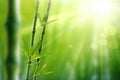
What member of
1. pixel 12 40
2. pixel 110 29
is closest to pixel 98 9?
pixel 110 29

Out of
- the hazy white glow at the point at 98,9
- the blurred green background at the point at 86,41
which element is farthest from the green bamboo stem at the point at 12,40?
the hazy white glow at the point at 98,9

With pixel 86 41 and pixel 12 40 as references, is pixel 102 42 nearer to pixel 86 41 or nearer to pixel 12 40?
pixel 86 41

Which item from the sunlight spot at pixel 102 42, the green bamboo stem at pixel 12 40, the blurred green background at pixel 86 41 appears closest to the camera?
the green bamboo stem at pixel 12 40

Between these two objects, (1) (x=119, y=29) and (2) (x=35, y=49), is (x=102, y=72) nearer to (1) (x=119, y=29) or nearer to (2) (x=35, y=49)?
(1) (x=119, y=29)

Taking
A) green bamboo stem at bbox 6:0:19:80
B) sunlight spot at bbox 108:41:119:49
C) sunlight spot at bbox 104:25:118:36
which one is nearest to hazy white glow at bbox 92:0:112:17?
sunlight spot at bbox 104:25:118:36

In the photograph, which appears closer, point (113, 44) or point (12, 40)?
point (12, 40)

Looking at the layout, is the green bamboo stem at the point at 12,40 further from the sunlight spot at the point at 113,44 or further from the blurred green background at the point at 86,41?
the sunlight spot at the point at 113,44

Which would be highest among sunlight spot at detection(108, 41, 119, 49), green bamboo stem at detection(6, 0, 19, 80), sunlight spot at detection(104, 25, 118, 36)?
green bamboo stem at detection(6, 0, 19, 80)

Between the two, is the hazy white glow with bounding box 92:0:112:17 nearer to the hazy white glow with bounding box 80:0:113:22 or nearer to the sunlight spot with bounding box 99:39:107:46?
the hazy white glow with bounding box 80:0:113:22
